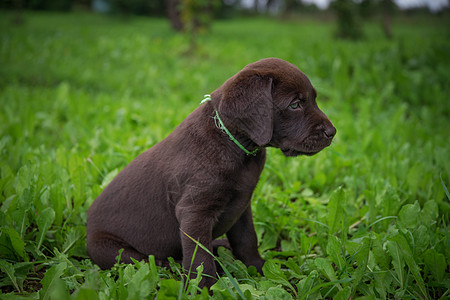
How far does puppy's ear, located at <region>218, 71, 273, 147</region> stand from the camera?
225 cm

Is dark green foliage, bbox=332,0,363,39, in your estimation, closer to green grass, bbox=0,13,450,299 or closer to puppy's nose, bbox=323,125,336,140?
green grass, bbox=0,13,450,299

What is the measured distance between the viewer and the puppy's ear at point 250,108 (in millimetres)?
2254

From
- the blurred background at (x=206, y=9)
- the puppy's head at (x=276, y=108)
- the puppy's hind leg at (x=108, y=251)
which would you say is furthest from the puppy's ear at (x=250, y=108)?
the blurred background at (x=206, y=9)

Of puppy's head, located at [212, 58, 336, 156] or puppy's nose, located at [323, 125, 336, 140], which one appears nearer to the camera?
puppy's head, located at [212, 58, 336, 156]

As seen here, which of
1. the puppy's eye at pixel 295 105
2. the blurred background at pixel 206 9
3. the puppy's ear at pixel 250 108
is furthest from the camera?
the blurred background at pixel 206 9

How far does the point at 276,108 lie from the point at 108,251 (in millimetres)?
1420

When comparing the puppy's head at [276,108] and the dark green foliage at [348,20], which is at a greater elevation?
the dark green foliage at [348,20]

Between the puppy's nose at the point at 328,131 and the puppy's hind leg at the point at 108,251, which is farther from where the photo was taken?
the puppy's hind leg at the point at 108,251

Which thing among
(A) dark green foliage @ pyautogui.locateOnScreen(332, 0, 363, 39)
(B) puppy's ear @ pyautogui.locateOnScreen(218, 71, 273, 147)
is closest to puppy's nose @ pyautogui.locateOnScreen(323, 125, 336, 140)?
(B) puppy's ear @ pyautogui.locateOnScreen(218, 71, 273, 147)

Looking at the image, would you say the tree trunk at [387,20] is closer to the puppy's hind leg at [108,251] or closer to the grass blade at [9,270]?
the puppy's hind leg at [108,251]

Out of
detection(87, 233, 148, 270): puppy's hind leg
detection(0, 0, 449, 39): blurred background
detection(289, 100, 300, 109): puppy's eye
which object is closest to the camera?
detection(289, 100, 300, 109): puppy's eye

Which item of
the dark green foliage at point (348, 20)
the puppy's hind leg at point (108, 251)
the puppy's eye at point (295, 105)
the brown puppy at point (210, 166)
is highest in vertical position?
the dark green foliage at point (348, 20)

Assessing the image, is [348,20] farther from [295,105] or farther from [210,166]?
[210,166]

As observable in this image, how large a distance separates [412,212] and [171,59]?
9.41 metres
